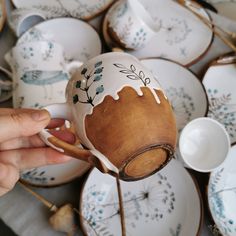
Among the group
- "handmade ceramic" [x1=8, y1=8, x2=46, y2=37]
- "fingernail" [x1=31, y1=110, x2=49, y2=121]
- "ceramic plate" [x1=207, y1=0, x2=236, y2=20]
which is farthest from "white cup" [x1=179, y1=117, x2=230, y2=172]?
"ceramic plate" [x1=207, y1=0, x2=236, y2=20]

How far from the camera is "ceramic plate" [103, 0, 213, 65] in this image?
2.16 ft

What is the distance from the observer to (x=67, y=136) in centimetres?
48

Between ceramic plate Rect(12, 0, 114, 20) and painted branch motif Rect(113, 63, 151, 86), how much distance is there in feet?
1.31

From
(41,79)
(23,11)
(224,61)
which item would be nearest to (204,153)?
(224,61)

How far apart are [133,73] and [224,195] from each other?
293 mm

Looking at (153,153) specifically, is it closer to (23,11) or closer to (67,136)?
(67,136)

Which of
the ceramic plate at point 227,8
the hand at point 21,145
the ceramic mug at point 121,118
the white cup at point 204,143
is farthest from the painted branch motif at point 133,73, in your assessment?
the ceramic plate at point 227,8

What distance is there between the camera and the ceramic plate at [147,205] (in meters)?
0.52

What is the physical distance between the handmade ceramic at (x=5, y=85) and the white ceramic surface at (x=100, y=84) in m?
0.27

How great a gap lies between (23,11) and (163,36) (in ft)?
0.88

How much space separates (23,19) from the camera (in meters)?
0.64

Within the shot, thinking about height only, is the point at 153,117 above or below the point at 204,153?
above

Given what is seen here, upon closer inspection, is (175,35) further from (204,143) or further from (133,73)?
(133,73)

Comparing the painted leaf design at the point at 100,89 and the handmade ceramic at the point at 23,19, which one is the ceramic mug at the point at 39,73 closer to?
the handmade ceramic at the point at 23,19
